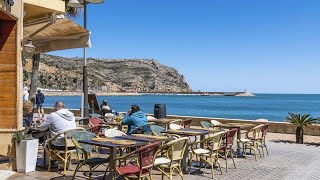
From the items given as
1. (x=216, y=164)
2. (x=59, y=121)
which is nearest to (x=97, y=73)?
(x=216, y=164)

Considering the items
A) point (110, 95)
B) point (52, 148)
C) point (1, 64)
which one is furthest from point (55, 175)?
point (110, 95)

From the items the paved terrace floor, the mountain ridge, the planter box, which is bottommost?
the paved terrace floor

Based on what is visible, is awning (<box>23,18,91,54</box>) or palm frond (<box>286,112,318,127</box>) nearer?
awning (<box>23,18,91,54</box>)

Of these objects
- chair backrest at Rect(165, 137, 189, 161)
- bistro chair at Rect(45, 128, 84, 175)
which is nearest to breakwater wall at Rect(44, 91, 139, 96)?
bistro chair at Rect(45, 128, 84, 175)

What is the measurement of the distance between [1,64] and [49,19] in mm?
1830

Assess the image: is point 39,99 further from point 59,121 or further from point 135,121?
point 59,121

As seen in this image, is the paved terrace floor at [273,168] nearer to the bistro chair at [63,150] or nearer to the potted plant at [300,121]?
the bistro chair at [63,150]

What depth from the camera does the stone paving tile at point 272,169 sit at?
688 centimetres

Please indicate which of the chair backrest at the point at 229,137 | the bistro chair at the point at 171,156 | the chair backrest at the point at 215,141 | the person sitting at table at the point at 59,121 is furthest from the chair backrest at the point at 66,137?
the chair backrest at the point at 229,137

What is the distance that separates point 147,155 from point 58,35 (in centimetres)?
544

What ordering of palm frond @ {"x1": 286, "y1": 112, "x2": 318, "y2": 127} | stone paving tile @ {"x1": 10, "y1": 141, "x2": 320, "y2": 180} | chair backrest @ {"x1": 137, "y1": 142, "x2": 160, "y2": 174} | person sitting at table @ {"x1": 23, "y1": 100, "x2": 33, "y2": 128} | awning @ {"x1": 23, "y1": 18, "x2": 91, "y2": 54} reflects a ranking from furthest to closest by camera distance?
palm frond @ {"x1": 286, "y1": 112, "x2": 318, "y2": 127} → awning @ {"x1": 23, "y1": 18, "x2": 91, "y2": 54} → person sitting at table @ {"x1": 23, "y1": 100, "x2": 33, "y2": 128} → stone paving tile @ {"x1": 10, "y1": 141, "x2": 320, "y2": 180} → chair backrest @ {"x1": 137, "y1": 142, "x2": 160, "y2": 174}

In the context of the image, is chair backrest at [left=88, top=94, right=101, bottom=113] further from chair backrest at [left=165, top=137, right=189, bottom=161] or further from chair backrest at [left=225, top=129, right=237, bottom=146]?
chair backrest at [left=165, top=137, right=189, bottom=161]

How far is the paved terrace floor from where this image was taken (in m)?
6.80

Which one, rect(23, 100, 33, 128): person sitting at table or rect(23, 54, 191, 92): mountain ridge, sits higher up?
rect(23, 54, 191, 92): mountain ridge
